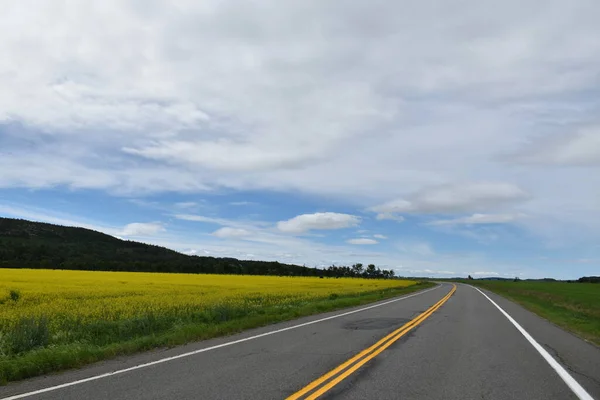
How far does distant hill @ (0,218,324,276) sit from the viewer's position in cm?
11031

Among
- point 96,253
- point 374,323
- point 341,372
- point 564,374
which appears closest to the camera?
point 341,372

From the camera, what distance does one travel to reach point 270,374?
8.19m

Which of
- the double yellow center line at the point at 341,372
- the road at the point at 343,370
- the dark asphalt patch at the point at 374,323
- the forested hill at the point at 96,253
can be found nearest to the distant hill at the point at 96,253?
the forested hill at the point at 96,253

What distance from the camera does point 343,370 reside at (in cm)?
858

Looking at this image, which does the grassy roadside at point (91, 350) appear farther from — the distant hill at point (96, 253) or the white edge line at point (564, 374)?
the distant hill at point (96, 253)

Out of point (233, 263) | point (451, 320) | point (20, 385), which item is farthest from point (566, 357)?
point (233, 263)

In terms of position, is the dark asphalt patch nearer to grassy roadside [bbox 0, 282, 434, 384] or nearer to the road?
the road

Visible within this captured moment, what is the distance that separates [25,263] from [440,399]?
106 meters

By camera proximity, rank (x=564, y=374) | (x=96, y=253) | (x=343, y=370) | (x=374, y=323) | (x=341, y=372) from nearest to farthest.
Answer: (x=341, y=372) → (x=343, y=370) → (x=564, y=374) → (x=374, y=323) → (x=96, y=253)

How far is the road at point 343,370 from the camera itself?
7090 mm

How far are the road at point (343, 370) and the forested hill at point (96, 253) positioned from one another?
10198 centimetres

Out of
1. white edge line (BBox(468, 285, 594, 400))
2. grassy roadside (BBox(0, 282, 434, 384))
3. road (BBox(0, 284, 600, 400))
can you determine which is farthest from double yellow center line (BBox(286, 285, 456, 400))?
grassy roadside (BBox(0, 282, 434, 384))

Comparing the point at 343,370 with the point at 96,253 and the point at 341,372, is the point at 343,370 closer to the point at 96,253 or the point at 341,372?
the point at 341,372

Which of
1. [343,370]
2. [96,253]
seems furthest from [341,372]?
[96,253]
